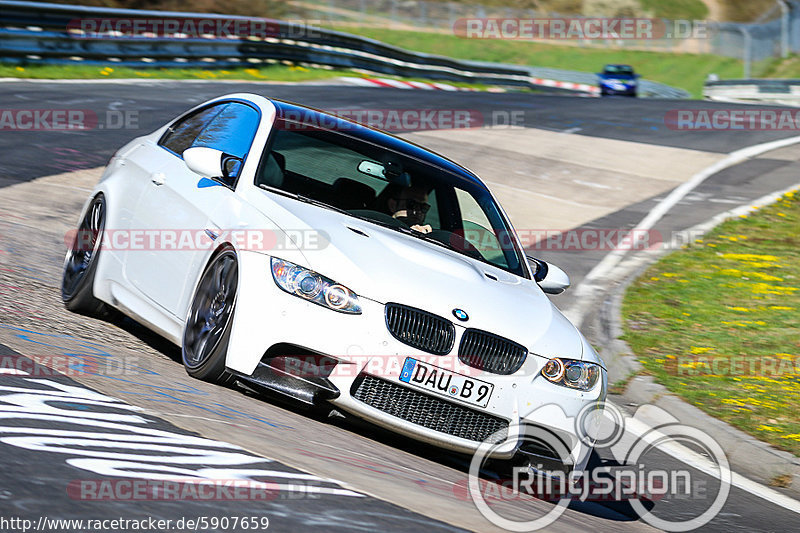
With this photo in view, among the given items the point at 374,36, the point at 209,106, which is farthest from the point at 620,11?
the point at 209,106

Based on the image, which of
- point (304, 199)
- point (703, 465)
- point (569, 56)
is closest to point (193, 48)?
point (304, 199)

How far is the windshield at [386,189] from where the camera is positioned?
6465 mm

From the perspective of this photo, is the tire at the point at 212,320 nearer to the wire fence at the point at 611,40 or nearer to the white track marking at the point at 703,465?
the white track marking at the point at 703,465

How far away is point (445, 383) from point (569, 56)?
61.9 m

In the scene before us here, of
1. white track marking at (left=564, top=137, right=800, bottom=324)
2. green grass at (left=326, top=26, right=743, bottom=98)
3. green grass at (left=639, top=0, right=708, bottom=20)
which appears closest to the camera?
white track marking at (left=564, top=137, right=800, bottom=324)

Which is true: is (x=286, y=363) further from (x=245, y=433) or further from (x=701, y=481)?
(x=701, y=481)

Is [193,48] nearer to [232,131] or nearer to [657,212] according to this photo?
[657,212]

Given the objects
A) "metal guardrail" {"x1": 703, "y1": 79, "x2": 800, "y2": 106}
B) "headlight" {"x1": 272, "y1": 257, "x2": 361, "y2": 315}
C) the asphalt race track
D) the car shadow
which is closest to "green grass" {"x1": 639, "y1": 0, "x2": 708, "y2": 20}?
"metal guardrail" {"x1": 703, "y1": 79, "x2": 800, "y2": 106}

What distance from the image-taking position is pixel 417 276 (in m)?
5.62

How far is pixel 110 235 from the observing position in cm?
710

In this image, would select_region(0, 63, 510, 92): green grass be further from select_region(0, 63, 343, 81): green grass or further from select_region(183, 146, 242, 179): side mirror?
select_region(183, 146, 242, 179): side mirror

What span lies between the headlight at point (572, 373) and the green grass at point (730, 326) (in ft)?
6.87

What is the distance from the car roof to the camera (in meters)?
6.86

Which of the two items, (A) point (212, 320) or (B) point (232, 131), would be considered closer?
(A) point (212, 320)
